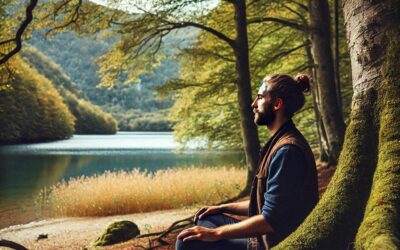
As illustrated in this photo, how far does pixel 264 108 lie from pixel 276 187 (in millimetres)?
486

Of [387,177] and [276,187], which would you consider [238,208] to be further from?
[387,177]

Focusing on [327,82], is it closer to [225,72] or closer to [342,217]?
[225,72]

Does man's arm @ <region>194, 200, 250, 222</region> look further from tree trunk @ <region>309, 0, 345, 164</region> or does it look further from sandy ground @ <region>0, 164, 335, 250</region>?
tree trunk @ <region>309, 0, 345, 164</region>

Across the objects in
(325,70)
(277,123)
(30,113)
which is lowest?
(277,123)

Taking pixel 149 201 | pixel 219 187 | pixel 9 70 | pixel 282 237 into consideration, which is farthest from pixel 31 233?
pixel 282 237

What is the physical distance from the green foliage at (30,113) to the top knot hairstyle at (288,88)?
54.1m

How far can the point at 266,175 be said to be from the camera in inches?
97.0

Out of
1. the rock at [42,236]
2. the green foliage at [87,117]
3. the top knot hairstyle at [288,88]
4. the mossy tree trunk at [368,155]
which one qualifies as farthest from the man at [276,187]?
the green foliage at [87,117]

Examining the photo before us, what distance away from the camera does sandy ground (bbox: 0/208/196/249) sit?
9.41m

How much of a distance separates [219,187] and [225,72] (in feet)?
12.4

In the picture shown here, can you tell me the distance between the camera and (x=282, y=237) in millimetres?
2477

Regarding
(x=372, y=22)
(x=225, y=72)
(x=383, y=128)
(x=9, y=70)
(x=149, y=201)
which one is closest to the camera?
(x=383, y=128)

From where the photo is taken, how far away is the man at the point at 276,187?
2.29 metres

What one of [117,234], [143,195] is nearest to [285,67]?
[143,195]
